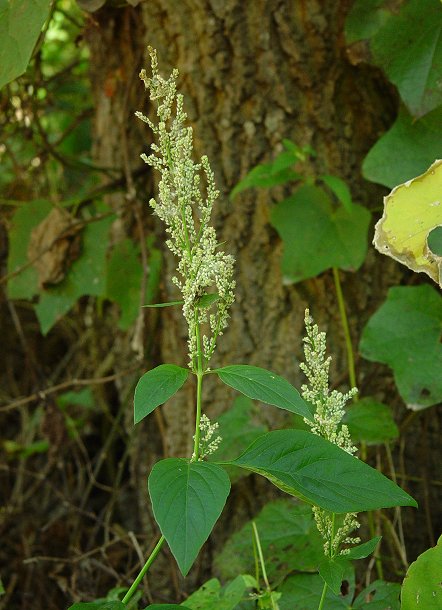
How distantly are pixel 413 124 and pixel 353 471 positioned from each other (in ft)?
3.19

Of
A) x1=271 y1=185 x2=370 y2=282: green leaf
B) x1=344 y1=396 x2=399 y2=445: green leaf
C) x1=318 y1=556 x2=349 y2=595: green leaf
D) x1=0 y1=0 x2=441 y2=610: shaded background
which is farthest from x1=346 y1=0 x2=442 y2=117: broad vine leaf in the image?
x1=318 y1=556 x2=349 y2=595: green leaf

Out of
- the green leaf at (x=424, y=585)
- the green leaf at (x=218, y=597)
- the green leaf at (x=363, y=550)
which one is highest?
the green leaf at (x=363, y=550)

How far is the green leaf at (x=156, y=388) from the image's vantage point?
883 millimetres

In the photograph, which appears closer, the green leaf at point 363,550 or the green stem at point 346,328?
the green leaf at point 363,550

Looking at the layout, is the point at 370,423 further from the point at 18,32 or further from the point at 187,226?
the point at 18,32

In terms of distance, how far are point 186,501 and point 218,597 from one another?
0.48m

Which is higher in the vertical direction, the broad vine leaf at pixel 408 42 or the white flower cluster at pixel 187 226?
the broad vine leaf at pixel 408 42

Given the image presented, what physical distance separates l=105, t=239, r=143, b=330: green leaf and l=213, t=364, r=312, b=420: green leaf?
113 centimetres

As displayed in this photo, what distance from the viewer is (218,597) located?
4.09 ft

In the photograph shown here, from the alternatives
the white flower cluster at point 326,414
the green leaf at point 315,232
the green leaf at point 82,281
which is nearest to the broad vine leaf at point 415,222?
the white flower cluster at point 326,414

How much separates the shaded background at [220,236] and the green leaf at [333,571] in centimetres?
78

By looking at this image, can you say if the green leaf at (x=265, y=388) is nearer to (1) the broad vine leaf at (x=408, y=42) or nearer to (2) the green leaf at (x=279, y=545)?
(2) the green leaf at (x=279, y=545)

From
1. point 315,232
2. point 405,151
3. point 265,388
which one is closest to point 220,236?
point 315,232

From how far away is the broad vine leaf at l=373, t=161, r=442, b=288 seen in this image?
48.1 inches
